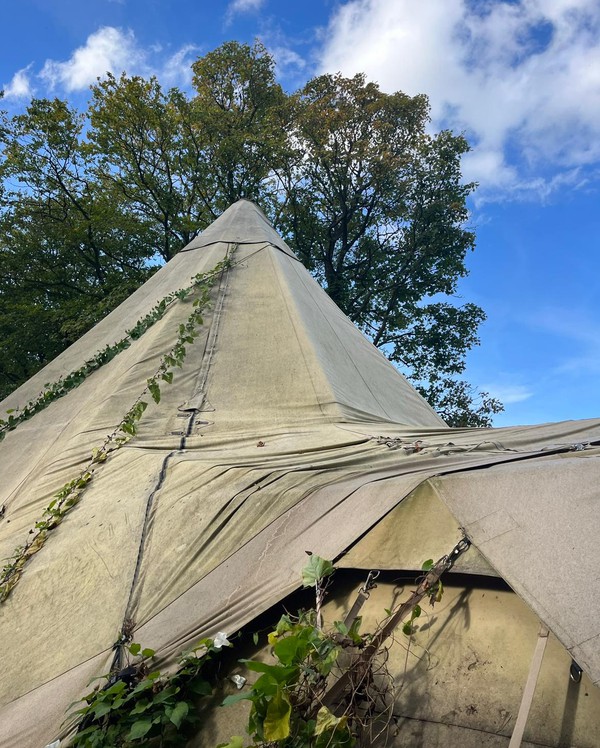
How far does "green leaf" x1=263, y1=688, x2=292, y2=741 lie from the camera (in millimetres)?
1389

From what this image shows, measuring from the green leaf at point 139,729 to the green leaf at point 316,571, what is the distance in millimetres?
567

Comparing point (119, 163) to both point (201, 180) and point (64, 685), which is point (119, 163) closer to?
point (201, 180)

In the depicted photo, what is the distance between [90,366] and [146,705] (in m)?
3.51

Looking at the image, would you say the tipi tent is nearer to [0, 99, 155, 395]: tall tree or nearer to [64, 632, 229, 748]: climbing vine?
[64, 632, 229, 748]: climbing vine

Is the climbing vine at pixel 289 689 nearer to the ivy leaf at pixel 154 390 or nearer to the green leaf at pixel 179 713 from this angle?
the green leaf at pixel 179 713

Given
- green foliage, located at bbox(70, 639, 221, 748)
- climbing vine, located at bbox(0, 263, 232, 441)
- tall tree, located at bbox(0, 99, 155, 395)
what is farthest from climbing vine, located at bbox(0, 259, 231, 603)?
tall tree, located at bbox(0, 99, 155, 395)

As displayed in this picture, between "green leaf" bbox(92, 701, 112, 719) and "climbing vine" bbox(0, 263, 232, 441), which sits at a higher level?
"climbing vine" bbox(0, 263, 232, 441)

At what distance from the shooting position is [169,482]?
106 inches

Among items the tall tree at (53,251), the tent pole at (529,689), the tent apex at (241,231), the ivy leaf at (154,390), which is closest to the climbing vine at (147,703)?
the tent pole at (529,689)

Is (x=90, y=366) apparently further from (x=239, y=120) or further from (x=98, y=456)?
(x=239, y=120)

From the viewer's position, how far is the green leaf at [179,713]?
1620 mm

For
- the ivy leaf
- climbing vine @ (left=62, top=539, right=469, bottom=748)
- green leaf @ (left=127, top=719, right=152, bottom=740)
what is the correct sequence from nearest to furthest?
climbing vine @ (left=62, top=539, right=469, bottom=748)
green leaf @ (left=127, top=719, right=152, bottom=740)
the ivy leaf

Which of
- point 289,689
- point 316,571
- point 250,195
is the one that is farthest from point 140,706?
point 250,195

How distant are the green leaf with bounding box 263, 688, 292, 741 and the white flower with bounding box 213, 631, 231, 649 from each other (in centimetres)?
38
